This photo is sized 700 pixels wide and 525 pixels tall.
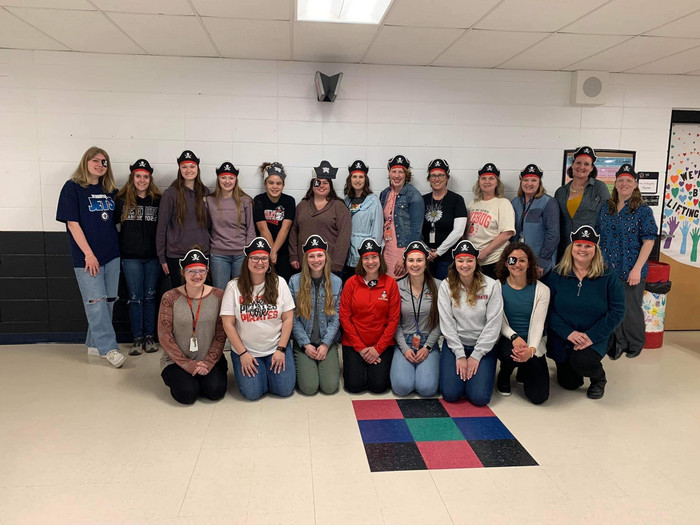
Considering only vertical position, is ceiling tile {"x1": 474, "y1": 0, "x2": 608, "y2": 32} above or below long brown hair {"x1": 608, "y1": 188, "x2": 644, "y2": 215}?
above

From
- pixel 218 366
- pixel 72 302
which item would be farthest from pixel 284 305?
pixel 72 302

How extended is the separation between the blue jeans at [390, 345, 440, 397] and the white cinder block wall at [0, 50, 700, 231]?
2.12 meters

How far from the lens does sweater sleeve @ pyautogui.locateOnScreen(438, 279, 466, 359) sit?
3506mm

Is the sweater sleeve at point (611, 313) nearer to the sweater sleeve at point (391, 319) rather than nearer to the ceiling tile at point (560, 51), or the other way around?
the sweater sleeve at point (391, 319)

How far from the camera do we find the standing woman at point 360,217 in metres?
4.46

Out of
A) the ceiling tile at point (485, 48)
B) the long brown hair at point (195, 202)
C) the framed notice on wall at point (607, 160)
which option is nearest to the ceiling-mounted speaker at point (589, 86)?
the framed notice on wall at point (607, 160)

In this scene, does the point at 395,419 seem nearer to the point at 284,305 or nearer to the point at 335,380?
the point at 335,380

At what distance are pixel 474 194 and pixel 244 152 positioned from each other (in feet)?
7.74

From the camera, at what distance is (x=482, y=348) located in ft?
11.3

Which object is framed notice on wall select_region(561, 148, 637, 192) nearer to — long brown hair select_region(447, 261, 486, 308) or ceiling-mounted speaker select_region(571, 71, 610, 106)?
ceiling-mounted speaker select_region(571, 71, 610, 106)

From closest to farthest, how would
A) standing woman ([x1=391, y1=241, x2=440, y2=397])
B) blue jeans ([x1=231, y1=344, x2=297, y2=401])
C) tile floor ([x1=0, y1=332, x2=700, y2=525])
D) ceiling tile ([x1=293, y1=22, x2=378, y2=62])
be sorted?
tile floor ([x1=0, y1=332, x2=700, y2=525]) → blue jeans ([x1=231, y1=344, x2=297, y2=401]) → standing woman ([x1=391, y1=241, x2=440, y2=397]) → ceiling tile ([x1=293, y1=22, x2=378, y2=62])

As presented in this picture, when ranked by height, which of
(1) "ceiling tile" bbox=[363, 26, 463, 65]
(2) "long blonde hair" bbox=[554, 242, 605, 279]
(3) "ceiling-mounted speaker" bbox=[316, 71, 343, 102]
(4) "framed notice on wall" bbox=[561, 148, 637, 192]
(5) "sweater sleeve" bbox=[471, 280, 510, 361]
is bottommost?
(5) "sweater sleeve" bbox=[471, 280, 510, 361]

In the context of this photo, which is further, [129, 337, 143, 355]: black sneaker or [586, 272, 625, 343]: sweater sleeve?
[129, 337, 143, 355]: black sneaker

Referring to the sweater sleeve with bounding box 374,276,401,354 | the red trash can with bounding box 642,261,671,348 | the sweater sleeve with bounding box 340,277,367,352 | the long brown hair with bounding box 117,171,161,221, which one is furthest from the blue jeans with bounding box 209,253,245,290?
Answer: the red trash can with bounding box 642,261,671,348
